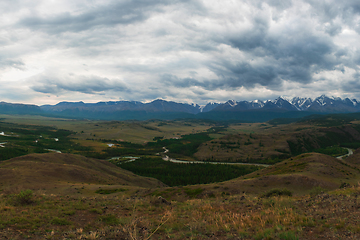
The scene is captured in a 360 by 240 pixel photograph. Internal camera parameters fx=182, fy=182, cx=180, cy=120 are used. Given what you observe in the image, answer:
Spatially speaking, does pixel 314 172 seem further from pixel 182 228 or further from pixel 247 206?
pixel 182 228

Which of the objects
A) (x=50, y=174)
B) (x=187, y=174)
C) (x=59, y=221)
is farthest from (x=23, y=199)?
(x=187, y=174)

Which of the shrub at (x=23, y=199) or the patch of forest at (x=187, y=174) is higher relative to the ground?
the shrub at (x=23, y=199)

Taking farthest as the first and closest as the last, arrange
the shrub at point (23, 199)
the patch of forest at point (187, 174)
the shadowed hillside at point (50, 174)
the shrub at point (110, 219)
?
1. the patch of forest at point (187, 174)
2. the shadowed hillside at point (50, 174)
3. the shrub at point (23, 199)
4. the shrub at point (110, 219)

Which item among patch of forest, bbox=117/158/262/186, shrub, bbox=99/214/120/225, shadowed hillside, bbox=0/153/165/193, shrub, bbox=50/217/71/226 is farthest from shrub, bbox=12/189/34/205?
patch of forest, bbox=117/158/262/186

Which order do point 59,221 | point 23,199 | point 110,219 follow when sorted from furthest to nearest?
point 23,199
point 110,219
point 59,221

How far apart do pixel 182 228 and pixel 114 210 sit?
566 inches

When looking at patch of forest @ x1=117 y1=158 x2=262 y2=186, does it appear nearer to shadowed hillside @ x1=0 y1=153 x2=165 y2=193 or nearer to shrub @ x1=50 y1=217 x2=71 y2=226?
shadowed hillside @ x1=0 y1=153 x2=165 y2=193

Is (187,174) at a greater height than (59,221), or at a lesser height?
lesser

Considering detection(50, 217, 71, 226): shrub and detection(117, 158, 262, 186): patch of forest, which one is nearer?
detection(50, 217, 71, 226): shrub

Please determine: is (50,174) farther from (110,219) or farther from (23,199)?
(110,219)

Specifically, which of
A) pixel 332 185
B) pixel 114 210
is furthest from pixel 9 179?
pixel 332 185

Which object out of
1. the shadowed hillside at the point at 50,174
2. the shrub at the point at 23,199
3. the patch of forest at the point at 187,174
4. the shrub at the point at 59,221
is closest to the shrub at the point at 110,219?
the shrub at the point at 59,221

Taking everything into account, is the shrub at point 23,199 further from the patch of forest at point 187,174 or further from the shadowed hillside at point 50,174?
the patch of forest at point 187,174

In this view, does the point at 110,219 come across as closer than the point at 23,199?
Yes
